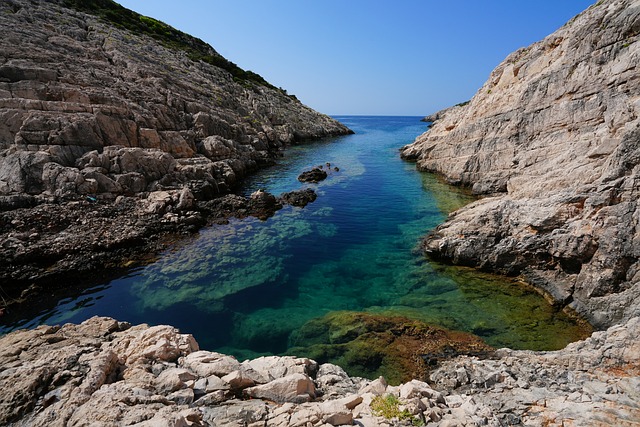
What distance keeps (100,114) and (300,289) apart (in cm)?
3138

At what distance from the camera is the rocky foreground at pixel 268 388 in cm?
714

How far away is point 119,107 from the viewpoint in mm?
36375

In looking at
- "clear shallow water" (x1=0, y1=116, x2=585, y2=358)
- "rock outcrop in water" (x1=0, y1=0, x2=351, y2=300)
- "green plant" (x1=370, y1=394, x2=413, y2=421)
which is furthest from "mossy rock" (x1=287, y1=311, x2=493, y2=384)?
"rock outcrop in water" (x1=0, y1=0, x2=351, y2=300)

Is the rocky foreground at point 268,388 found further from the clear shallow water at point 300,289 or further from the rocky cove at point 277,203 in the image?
the clear shallow water at point 300,289

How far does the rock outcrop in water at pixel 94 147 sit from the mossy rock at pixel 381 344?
620 inches

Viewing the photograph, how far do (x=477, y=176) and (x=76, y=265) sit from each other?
3937 cm

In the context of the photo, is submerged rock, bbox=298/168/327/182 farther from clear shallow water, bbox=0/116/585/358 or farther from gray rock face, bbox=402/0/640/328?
gray rock face, bbox=402/0/640/328

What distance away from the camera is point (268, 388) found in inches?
329

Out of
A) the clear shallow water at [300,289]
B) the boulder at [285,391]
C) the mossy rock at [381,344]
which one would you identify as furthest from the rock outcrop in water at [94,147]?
the boulder at [285,391]

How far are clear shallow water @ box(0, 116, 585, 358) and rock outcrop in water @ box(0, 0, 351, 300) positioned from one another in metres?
4.01

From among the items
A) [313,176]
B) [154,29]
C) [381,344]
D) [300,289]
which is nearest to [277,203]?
[313,176]

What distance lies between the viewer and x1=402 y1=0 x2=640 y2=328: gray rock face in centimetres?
1470

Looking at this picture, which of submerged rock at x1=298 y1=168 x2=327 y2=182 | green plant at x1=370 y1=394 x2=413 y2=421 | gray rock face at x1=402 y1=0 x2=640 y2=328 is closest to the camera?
green plant at x1=370 y1=394 x2=413 y2=421

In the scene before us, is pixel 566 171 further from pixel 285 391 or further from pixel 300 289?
pixel 285 391
